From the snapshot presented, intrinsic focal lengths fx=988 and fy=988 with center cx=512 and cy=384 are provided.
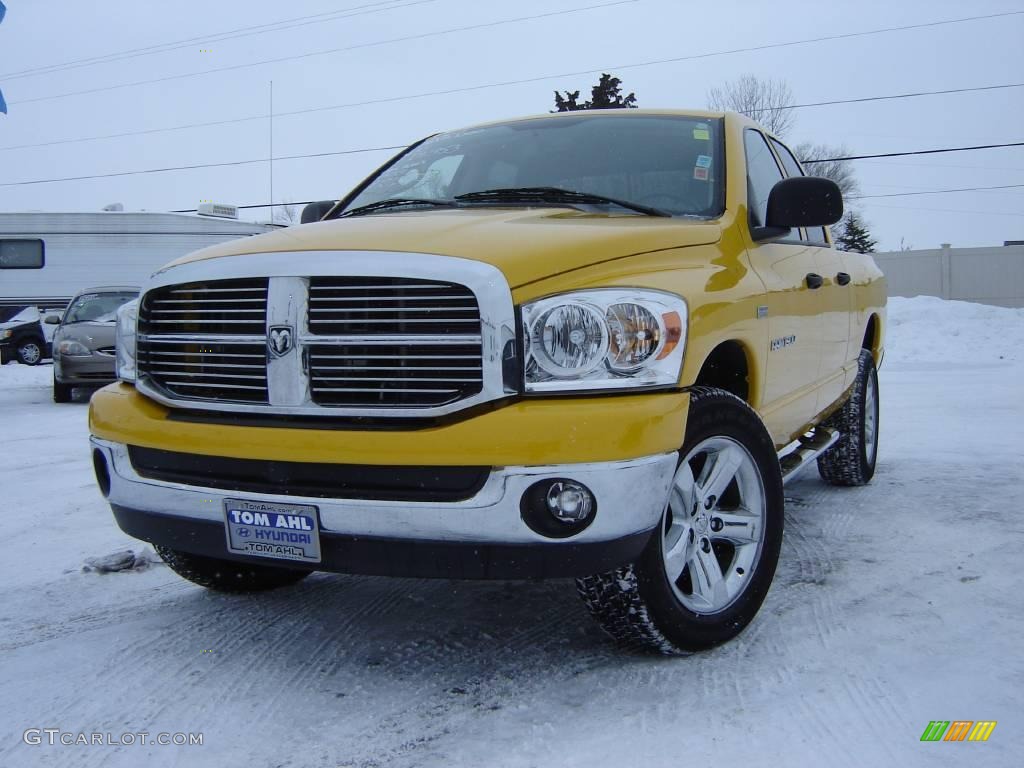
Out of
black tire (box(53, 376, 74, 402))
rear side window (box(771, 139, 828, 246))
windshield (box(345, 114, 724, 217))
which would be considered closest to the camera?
windshield (box(345, 114, 724, 217))

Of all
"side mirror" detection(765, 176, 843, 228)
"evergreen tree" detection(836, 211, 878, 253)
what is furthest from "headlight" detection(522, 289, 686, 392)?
"evergreen tree" detection(836, 211, 878, 253)

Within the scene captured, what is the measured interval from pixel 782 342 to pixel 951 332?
653 inches

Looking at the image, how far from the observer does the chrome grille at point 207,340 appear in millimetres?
2898

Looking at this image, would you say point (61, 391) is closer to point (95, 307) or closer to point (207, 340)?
point (95, 307)

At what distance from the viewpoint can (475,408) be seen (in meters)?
2.64

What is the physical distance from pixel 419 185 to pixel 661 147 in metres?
1.05

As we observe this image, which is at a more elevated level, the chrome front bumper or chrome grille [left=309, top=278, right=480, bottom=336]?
chrome grille [left=309, top=278, right=480, bottom=336]

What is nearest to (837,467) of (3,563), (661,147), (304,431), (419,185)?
(661,147)


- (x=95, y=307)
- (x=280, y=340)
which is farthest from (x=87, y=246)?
(x=280, y=340)

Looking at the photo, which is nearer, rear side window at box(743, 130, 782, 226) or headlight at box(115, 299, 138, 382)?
headlight at box(115, 299, 138, 382)

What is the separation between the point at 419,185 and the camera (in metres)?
4.27

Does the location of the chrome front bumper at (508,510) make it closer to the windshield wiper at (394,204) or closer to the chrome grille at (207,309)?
the chrome grille at (207,309)

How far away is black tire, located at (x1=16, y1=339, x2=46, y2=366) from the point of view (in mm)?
20359

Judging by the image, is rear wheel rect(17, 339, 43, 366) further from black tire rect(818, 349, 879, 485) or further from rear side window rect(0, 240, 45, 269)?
black tire rect(818, 349, 879, 485)
